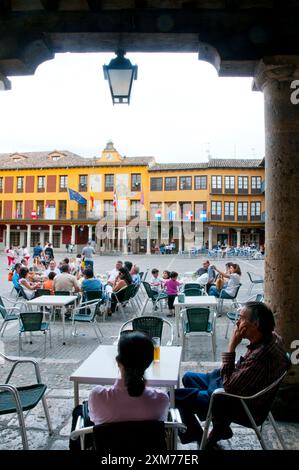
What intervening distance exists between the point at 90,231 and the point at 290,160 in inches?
1718

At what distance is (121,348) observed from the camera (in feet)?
7.47

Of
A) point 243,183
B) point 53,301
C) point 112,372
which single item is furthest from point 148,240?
point 112,372

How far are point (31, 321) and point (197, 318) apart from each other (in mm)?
2391

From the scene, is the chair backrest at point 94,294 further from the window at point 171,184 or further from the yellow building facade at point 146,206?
the window at point 171,184

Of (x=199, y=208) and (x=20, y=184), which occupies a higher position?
(x=20, y=184)

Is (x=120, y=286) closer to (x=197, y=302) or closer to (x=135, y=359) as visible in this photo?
(x=197, y=302)

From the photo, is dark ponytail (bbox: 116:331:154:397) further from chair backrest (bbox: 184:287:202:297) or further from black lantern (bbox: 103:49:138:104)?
chair backrest (bbox: 184:287:202:297)

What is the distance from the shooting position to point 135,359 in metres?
2.22

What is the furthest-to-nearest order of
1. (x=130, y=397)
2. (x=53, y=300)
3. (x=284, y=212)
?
1. (x=53, y=300)
2. (x=284, y=212)
3. (x=130, y=397)

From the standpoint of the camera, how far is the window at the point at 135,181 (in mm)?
47875

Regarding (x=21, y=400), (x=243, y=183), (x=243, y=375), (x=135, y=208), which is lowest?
(x=21, y=400)

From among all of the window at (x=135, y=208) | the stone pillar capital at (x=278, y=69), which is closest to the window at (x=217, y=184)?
the window at (x=135, y=208)
